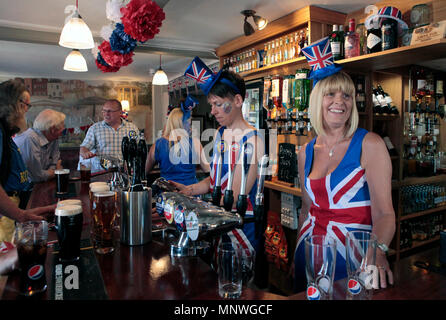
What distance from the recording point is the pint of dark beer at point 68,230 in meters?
1.16

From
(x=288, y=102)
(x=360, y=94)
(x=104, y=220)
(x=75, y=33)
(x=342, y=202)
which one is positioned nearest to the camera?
(x=104, y=220)

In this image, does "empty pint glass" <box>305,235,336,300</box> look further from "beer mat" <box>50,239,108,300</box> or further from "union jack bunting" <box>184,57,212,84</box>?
"union jack bunting" <box>184,57,212,84</box>

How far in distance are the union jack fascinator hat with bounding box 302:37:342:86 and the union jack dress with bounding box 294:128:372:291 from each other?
0.35 meters

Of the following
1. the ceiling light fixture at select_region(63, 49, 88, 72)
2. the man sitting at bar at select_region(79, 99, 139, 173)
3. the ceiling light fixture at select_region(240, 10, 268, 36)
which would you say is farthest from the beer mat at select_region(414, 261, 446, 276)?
the man sitting at bar at select_region(79, 99, 139, 173)

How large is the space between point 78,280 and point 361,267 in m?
0.86

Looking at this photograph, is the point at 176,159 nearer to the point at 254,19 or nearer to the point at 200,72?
the point at 200,72

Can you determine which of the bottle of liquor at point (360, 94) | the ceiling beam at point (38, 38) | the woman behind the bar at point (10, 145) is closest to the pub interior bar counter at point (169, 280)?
the woman behind the bar at point (10, 145)

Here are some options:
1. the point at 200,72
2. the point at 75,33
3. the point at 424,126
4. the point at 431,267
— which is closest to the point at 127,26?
the point at 75,33

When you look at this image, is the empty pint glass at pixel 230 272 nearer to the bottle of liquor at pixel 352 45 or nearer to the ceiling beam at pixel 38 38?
the bottle of liquor at pixel 352 45

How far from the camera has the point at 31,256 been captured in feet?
3.21

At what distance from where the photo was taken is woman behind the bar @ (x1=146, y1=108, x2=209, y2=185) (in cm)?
320

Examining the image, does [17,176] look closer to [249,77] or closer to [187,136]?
[187,136]
